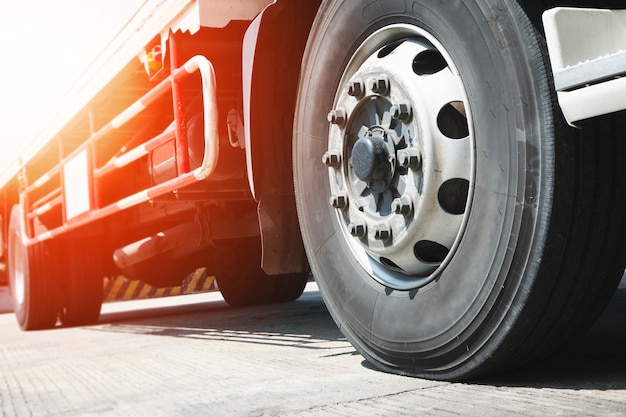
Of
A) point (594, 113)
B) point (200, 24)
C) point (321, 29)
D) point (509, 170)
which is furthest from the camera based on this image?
point (200, 24)

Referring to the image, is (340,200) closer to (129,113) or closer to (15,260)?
(129,113)

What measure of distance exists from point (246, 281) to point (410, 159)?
4.26 meters

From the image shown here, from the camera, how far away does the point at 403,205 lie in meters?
1.98

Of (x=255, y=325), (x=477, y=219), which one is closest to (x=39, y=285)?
(x=255, y=325)

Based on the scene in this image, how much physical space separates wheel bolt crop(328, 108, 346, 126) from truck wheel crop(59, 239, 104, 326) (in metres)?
4.15

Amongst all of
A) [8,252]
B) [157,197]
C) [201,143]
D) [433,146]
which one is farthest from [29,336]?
[433,146]

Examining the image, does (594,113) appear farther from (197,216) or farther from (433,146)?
(197,216)

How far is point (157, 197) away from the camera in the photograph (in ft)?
11.4

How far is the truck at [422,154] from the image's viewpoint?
1.61 metres

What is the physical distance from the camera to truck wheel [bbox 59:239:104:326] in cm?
596

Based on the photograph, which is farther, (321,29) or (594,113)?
(321,29)

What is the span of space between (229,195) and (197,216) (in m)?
0.69

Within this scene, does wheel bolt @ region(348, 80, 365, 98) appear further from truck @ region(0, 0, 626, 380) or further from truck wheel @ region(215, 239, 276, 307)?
truck wheel @ region(215, 239, 276, 307)

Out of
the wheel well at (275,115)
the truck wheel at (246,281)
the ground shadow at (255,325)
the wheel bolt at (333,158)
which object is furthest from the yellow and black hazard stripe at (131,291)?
the wheel bolt at (333,158)
